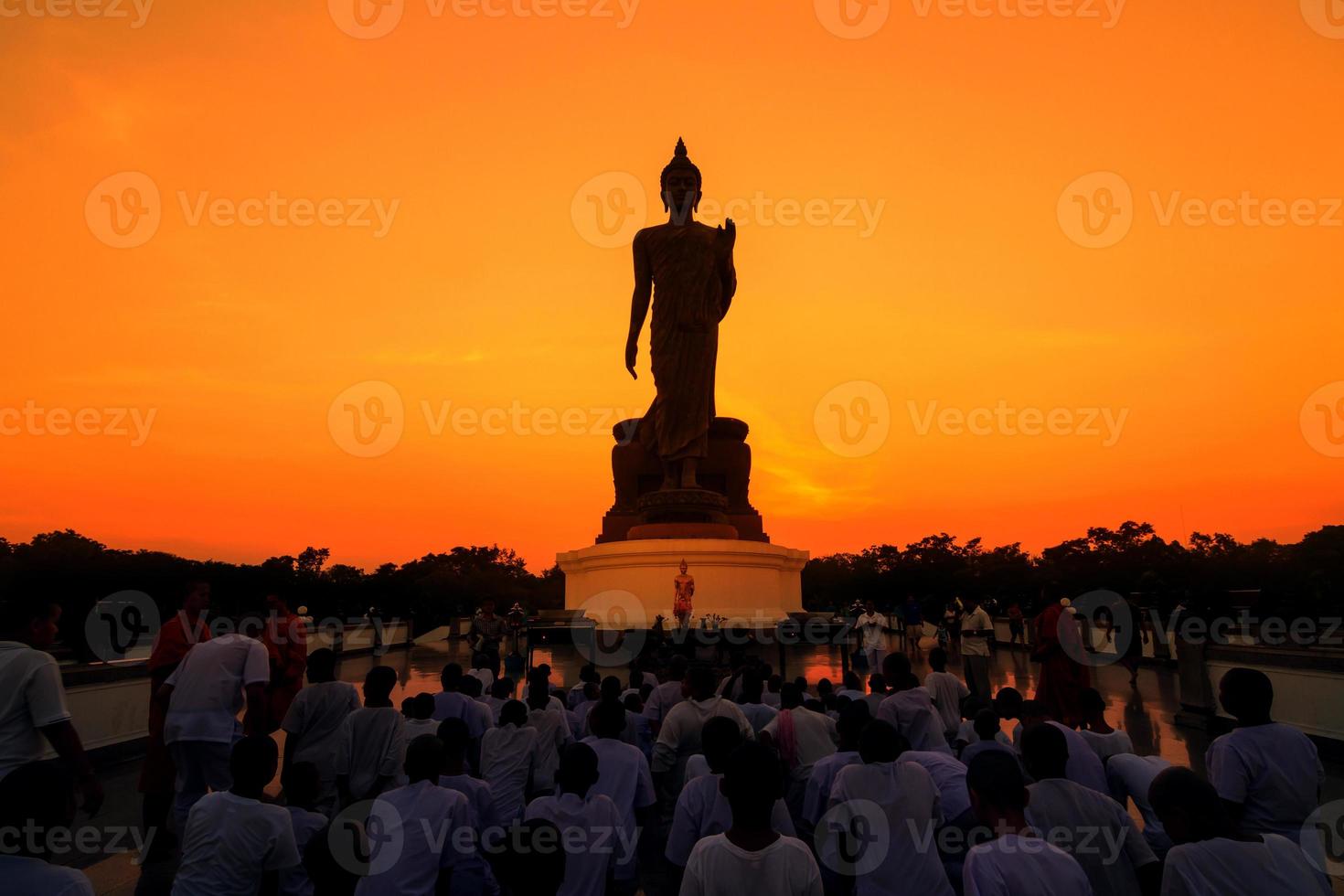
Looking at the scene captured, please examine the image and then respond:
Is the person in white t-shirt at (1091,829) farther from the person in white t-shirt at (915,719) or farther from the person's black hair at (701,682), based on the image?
the person's black hair at (701,682)

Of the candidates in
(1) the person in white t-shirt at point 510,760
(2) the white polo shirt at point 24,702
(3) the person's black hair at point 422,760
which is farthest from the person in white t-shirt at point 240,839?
(1) the person in white t-shirt at point 510,760

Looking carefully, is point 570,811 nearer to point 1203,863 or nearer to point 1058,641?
point 1203,863

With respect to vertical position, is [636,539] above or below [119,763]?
above

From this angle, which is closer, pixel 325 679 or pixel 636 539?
pixel 325 679

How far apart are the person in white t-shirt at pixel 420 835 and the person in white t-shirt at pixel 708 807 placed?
3.33 feet

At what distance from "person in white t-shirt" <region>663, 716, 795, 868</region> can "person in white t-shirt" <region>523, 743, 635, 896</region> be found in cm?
30

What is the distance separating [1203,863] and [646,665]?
765 centimetres

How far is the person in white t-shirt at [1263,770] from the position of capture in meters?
4.01

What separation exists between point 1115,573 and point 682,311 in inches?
1281

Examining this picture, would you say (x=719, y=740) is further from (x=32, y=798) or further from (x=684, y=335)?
(x=684, y=335)

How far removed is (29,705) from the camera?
4.44m

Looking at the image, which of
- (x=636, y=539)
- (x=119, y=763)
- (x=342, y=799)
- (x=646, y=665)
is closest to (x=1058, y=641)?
Result: (x=646, y=665)

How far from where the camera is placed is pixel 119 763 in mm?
9695

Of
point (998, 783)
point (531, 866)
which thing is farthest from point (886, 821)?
point (531, 866)
